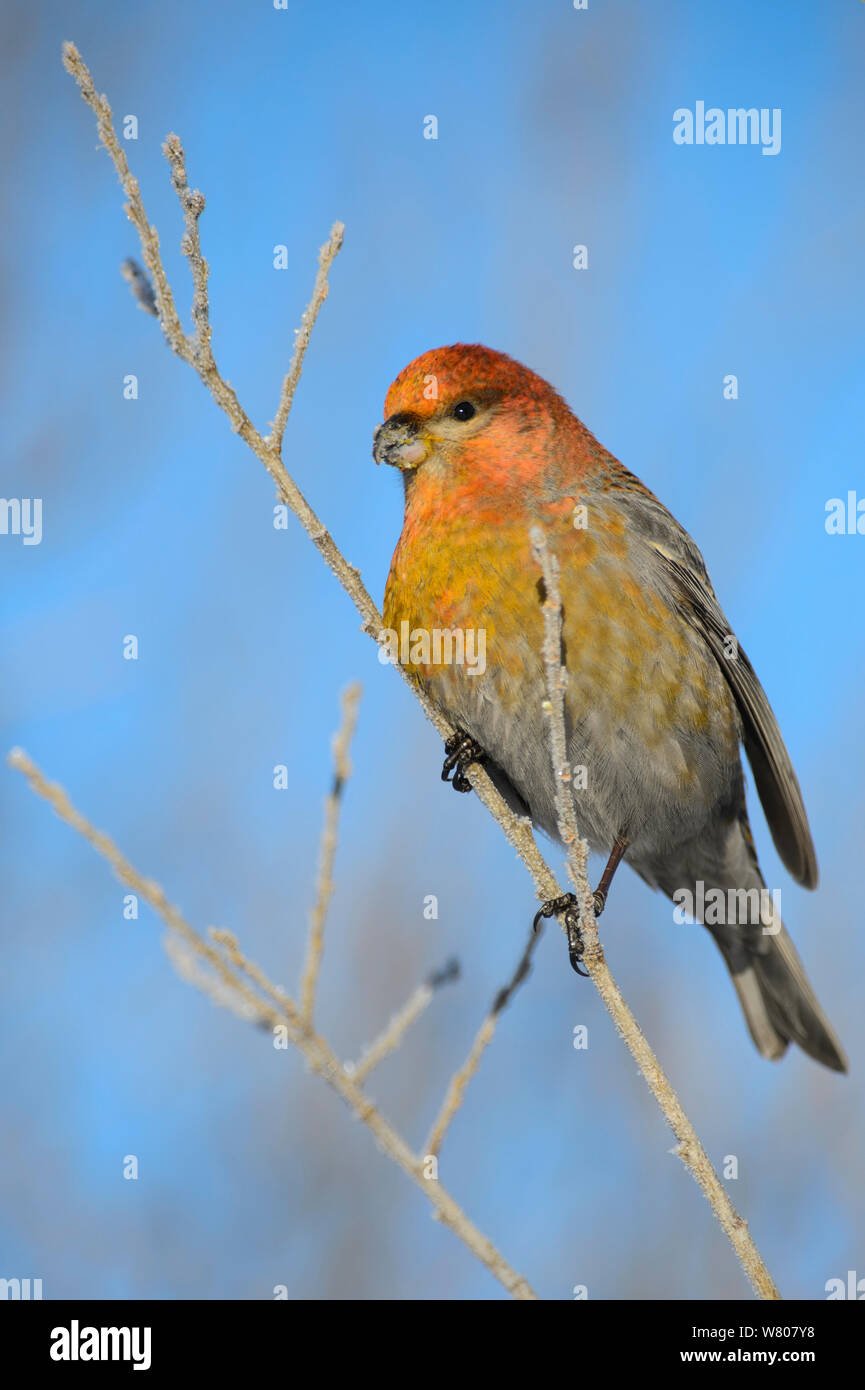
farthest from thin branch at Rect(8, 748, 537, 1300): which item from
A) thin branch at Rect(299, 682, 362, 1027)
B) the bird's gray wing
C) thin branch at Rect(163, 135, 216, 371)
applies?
the bird's gray wing

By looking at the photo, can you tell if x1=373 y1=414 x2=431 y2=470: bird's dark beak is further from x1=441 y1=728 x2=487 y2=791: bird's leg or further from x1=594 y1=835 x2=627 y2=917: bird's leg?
x1=594 y1=835 x2=627 y2=917: bird's leg

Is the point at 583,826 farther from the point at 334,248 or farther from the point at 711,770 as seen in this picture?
the point at 334,248

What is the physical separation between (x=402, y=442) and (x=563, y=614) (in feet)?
3.10

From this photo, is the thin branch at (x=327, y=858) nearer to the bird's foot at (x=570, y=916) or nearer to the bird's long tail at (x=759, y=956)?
the bird's foot at (x=570, y=916)

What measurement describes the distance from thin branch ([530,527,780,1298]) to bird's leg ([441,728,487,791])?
1395 millimetres

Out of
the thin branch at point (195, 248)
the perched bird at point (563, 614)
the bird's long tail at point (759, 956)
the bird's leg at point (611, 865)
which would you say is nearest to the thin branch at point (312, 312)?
the thin branch at point (195, 248)

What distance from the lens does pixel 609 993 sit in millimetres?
3150

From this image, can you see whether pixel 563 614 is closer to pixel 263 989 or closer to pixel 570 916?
pixel 570 916

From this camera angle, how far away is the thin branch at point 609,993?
9.14 ft

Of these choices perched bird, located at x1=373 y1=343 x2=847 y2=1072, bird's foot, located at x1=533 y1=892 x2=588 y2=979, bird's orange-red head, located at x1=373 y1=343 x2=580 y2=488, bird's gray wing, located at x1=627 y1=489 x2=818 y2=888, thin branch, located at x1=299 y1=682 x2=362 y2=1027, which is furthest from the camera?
bird's gray wing, located at x1=627 y1=489 x2=818 y2=888

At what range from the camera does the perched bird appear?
4.32 m
